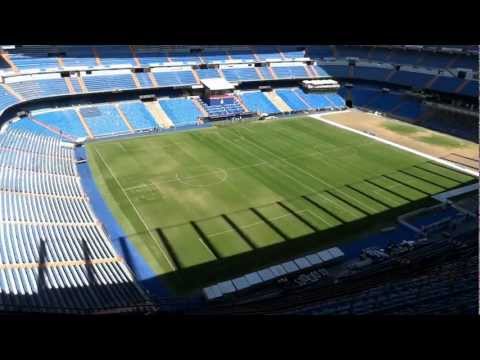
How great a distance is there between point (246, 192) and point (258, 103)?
2763cm

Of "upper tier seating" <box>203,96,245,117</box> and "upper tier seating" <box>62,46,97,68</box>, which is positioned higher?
"upper tier seating" <box>62,46,97,68</box>

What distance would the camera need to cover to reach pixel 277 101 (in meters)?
56.7

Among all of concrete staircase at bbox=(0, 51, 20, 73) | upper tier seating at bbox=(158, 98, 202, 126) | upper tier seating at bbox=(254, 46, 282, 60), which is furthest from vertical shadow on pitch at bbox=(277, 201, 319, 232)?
upper tier seating at bbox=(254, 46, 282, 60)

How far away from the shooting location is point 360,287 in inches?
576

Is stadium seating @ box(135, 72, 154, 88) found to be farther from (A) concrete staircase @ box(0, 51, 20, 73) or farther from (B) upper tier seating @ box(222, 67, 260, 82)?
(A) concrete staircase @ box(0, 51, 20, 73)

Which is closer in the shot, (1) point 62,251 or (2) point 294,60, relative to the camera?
(1) point 62,251

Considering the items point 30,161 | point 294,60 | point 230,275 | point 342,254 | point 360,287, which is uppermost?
point 294,60

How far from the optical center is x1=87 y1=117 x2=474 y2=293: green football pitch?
75.5ft

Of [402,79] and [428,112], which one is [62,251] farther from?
[402,79]

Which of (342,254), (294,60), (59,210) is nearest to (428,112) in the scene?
(294,60)

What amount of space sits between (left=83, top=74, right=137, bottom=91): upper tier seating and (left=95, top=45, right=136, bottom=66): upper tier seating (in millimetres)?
2546

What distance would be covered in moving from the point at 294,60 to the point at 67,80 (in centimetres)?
→ 3392

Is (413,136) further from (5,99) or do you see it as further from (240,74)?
(5,99)

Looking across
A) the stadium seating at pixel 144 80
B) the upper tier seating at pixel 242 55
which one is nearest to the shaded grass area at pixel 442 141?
the upper tier seating at pixel 242 55
